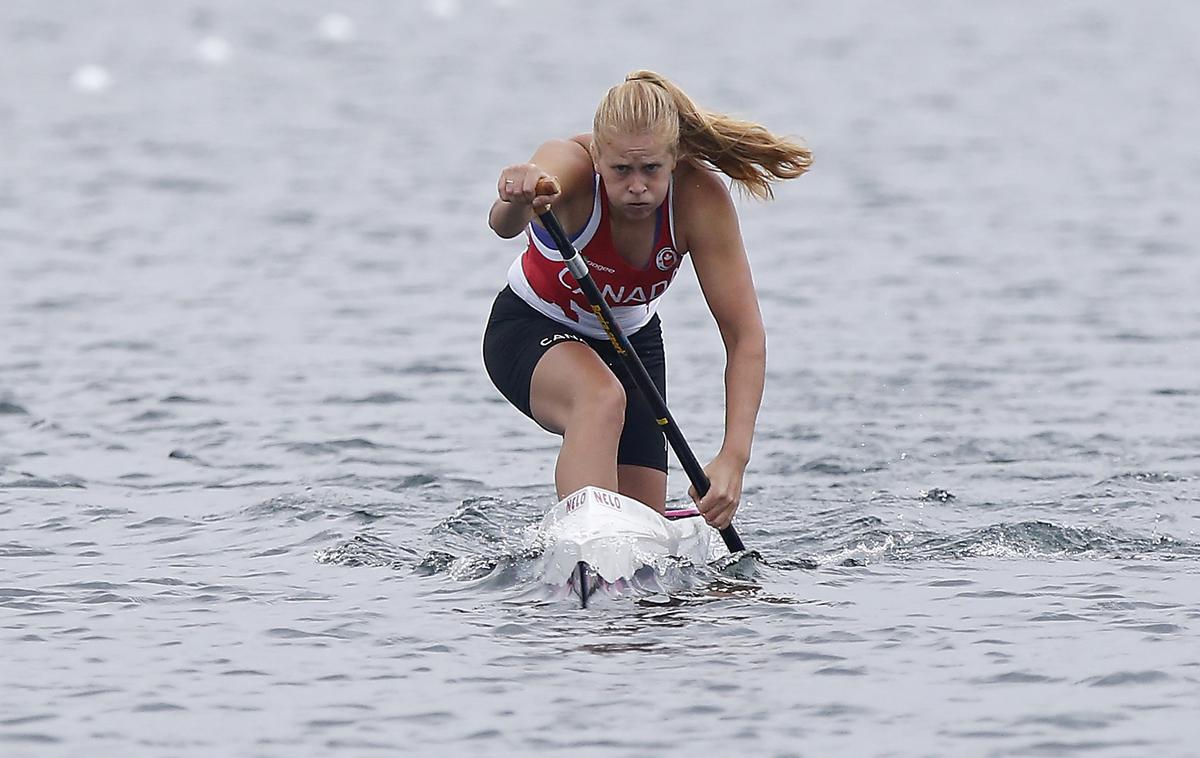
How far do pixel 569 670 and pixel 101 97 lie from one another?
22.3 m

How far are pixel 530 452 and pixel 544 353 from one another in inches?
128

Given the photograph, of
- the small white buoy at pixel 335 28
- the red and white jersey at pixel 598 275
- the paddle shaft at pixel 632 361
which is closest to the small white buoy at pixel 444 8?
the small white buoy at pixel 335 28

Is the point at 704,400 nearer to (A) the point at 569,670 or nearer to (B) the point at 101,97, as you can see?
(A) the point at 569,670

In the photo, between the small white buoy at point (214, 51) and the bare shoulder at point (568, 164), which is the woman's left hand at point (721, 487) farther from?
the small white buoy at point (214, 51)

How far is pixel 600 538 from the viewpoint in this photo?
22.3ft

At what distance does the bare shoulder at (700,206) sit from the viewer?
6.86 metres

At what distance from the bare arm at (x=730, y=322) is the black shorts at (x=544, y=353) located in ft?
1.10

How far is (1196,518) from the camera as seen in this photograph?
8.49 metres

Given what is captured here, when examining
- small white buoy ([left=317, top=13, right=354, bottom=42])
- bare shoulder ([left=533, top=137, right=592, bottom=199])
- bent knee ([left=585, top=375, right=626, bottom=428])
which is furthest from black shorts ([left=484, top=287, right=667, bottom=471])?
small white buoy ([left=317, top=13, right=354, bottom=42])

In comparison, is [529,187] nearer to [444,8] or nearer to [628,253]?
[628,253]

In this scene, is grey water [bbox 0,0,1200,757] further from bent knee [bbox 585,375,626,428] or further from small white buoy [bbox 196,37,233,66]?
small white buoy [bbox 196,37,233,66]

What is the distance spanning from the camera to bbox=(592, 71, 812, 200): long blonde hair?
6.54m

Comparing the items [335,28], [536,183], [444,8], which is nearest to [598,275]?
[536,183]

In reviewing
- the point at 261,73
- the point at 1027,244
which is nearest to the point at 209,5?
the point at 261,73
